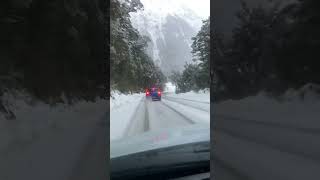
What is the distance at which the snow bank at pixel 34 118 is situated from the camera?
1854 millimetres

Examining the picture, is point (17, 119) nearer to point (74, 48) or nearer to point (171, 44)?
point (74, 48)

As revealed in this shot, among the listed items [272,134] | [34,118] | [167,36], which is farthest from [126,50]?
[272,134]

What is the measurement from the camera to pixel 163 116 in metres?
4.16

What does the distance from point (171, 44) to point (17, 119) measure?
2.32 metres

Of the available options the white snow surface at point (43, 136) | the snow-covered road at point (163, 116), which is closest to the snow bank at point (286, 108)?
the snow-covered road at point (163, 116)

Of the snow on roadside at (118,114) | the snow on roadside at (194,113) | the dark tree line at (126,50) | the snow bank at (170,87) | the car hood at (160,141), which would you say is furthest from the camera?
the snow bank at (170,87)

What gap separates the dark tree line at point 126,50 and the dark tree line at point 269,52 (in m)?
0.95

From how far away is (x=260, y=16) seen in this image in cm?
217

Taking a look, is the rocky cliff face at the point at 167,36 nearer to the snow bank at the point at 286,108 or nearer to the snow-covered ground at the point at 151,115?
the snow-covered ground at the point at 151,115

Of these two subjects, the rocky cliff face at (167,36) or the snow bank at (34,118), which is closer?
the snow bank at (34,118)

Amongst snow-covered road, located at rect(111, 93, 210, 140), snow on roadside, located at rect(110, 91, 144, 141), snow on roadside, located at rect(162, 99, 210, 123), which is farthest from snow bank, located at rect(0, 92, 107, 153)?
snow on roadside, located at rect(162, 99, 210, 123)

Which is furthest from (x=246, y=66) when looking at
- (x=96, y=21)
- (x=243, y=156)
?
(x=96, y=21)

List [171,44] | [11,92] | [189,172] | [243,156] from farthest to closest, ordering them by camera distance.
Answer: [171,44] < [243,156] < [189,172] < [11,92]

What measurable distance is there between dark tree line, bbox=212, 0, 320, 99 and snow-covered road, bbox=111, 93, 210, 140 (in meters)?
0.56
